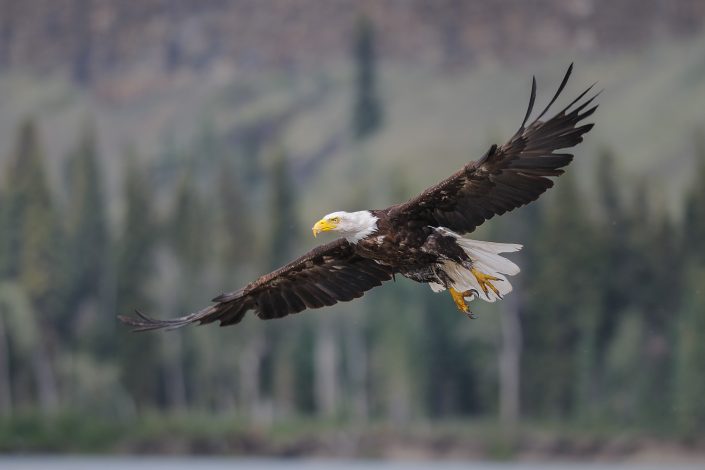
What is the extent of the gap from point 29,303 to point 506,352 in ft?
43.4

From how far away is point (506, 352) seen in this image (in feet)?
107

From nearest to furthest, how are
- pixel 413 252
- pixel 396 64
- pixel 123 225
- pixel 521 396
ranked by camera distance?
1. pixel 413 252
2. pixel 521 396
3. pixel 123 225
4. pixel 396 64

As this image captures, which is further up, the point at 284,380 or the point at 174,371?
the point at 174,371

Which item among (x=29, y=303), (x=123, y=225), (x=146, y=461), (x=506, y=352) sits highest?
(x=123, y=225)

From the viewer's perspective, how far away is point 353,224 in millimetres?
9008

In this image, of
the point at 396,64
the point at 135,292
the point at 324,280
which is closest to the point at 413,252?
the point at 324,280

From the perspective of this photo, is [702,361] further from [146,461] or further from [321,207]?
[146,461]

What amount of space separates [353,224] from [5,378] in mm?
26350

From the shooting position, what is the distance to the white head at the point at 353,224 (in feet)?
29.5

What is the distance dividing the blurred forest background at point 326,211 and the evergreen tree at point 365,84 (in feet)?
0.24

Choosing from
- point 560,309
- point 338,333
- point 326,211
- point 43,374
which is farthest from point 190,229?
point 560,309

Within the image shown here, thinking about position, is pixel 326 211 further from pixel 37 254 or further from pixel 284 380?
pixel 37 254

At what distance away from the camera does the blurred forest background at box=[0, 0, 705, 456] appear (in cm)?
3209

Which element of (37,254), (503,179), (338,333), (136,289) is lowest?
(503,179)
